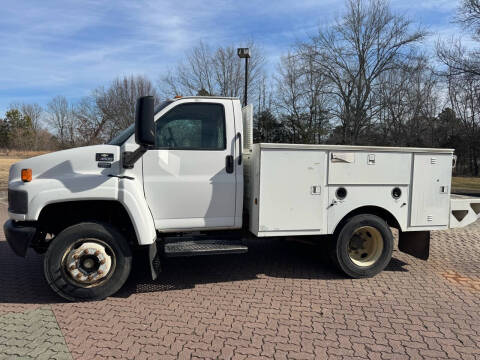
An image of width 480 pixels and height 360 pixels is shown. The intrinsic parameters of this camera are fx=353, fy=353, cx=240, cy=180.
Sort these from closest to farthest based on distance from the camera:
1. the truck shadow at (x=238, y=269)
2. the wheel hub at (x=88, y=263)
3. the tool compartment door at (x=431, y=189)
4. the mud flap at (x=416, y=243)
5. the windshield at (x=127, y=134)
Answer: the wheel hub at (x=88, y=263) → the windshield at (x=127, y=134) → the truck shadow at (x=238, y=269) → the tool compartment door at (x=431, y=189) → the mud flap at (x=416, y=243)

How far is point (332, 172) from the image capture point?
4.39 m

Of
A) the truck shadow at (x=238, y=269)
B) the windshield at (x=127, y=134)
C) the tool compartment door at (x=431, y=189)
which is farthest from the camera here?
the tool compartment door at (x=431, y=189)

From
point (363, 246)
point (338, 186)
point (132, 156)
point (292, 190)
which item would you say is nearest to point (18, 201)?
point (132, 156)

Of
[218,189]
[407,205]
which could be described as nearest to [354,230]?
[407,205]

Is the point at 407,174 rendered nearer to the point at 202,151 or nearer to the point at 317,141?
the point at 202,151

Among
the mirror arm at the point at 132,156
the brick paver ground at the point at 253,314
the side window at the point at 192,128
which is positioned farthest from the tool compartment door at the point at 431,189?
the mirror arm at the point at 132,156

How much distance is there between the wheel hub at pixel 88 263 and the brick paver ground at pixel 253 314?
0.31 metres

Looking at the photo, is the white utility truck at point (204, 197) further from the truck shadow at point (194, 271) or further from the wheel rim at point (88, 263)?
the truck shadow at point (194, 271)

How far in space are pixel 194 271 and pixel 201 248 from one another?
1.03 metres

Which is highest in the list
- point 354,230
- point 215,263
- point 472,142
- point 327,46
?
point 327,46

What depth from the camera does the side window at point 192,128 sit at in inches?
165

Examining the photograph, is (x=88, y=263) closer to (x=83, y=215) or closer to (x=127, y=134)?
(x=83, y=215)

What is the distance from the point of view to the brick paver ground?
3.06 m

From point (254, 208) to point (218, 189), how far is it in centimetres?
50
